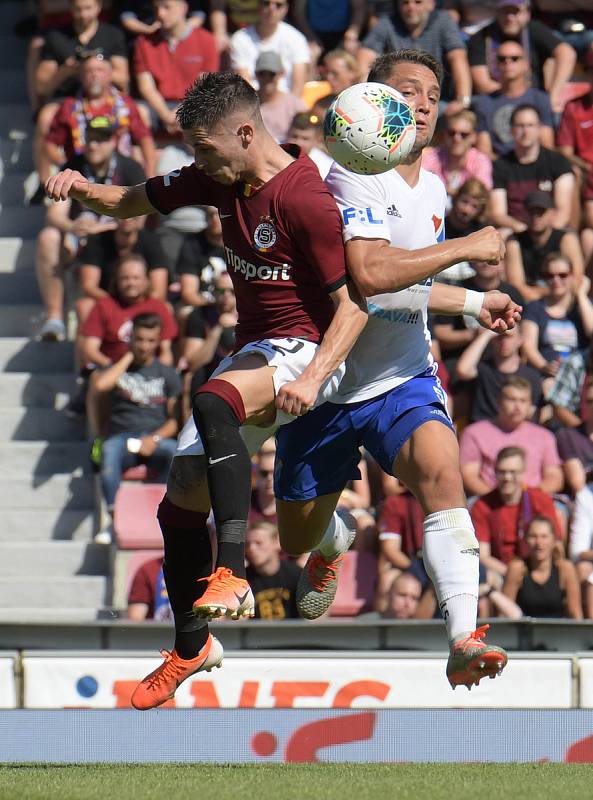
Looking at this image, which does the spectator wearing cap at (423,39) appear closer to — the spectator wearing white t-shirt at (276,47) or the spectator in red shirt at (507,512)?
the spectator wearing white t-shirt at (276,47)

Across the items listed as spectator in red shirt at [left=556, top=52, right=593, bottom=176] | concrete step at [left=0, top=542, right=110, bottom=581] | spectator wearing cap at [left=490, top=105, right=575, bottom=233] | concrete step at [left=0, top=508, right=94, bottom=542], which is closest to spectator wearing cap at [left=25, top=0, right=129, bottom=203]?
concrete step at [left=0, top=508, right=94, bottom=542]

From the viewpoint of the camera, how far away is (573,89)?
45.4 ft

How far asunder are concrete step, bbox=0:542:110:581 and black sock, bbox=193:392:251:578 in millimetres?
5401

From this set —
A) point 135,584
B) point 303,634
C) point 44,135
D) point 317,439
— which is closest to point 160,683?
point 317,439

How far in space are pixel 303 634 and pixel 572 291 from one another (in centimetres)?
424

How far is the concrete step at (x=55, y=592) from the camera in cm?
1098

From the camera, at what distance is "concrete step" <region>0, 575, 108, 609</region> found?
10977mm

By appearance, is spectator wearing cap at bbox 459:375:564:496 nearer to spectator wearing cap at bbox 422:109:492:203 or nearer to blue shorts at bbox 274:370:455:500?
spectator wearing cap at bbox 422:109:492:203

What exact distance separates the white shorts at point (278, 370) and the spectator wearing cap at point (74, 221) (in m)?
5.88

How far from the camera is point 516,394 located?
1073 centimetres

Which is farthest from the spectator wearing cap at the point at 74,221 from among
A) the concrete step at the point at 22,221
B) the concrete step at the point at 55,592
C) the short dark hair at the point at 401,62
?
the short dark hair at the point at 401,62

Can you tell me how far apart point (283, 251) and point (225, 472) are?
37.4 inches

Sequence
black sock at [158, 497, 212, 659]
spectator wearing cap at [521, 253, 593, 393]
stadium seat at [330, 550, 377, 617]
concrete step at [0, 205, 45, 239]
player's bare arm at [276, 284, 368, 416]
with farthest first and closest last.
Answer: concrete step at [0, 205, 45, 239], spectator wearing cap at [521, 253, 593, 393], stadium seat at [330, 550, 377, 617], black sock at [158, 497, 212, 659], player's bare arm at [276, 284, 368, 416]

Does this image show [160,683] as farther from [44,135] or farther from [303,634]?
[44,135]
